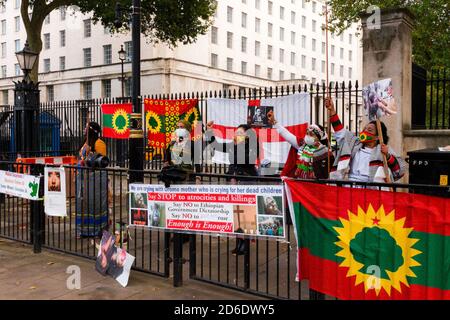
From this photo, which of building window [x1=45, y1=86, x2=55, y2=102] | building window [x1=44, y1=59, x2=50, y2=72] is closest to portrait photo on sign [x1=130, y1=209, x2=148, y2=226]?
building window [x1=45, y1=86, x2=55, y2=102]

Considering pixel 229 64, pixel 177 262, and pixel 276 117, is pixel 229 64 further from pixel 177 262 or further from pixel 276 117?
pixel 177 262

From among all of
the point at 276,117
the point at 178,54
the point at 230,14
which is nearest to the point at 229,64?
the point at 230,14

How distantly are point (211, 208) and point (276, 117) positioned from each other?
5674 mm

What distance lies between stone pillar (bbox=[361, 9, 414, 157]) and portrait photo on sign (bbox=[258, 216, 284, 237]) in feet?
15.1

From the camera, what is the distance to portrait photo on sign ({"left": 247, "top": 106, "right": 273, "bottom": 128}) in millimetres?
10670

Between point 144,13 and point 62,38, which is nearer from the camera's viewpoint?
point 144,13

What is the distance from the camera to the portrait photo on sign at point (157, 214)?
17.9ft

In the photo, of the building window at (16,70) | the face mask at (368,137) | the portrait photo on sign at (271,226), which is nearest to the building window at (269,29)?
the building window at (16,70)

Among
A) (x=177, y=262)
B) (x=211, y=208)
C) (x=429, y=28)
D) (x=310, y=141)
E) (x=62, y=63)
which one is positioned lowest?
(x=177, y=262)

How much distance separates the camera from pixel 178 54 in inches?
1815

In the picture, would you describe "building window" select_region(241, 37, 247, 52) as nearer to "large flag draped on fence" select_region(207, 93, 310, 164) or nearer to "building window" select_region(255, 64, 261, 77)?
"building window" select_region(255, 64, 261, 77)

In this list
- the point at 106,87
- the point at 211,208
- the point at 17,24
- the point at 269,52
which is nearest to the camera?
the point at 211,208
